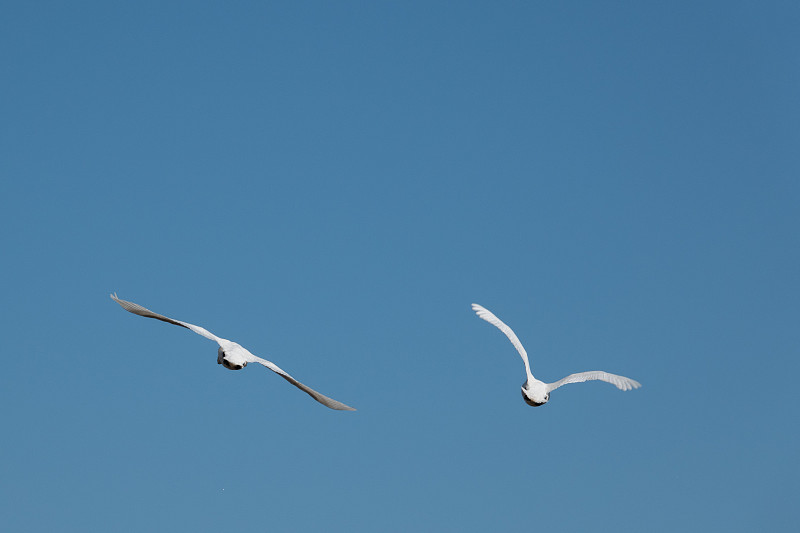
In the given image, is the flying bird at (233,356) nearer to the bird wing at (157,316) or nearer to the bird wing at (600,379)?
the bird wing at (157,316)

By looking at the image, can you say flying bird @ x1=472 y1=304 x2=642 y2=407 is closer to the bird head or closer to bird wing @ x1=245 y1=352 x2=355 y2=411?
the bird head

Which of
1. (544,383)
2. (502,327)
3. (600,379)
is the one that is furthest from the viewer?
(502,327)

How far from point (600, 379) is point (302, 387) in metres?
14.4

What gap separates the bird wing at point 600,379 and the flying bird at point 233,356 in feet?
33.3

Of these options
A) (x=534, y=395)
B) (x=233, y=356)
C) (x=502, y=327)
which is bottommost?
(x=233, y=356)

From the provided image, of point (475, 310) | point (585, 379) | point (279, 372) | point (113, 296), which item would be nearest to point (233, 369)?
point (279, 372)

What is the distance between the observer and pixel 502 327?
55.0 m

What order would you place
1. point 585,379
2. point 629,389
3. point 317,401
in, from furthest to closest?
point 317,401 < point 585,379 < point 629,389

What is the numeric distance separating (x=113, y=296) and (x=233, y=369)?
23.6 feet

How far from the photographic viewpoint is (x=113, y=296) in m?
52.1

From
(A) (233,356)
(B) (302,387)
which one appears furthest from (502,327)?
(A) (233,356)

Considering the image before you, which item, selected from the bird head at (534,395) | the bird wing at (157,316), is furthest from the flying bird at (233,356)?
the bird head at (534,395)

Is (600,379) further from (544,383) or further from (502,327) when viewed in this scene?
(502,327)

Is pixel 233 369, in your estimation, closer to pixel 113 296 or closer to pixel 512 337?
pixel 113 296
